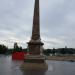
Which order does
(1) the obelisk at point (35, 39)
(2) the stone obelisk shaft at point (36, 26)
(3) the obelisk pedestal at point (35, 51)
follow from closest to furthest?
(3) the obelisk pedestal at point (35, 51) < (1) the obelisk at point (35, 39) < (2) the stone obelisk shaft at point (36, 26)

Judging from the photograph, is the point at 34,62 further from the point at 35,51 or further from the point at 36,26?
the point at 36,26

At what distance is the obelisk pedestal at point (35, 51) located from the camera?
1267 inches

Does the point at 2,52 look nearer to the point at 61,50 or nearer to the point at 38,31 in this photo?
the point at 61,50

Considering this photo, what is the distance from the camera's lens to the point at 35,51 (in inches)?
1309

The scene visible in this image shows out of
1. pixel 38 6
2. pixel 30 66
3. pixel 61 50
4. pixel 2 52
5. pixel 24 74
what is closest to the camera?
pixel 24 74

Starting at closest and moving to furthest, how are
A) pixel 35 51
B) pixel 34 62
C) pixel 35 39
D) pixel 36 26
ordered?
pixel 34 62 < pixel 35 51 < pixel 35 39 < pixel 36 26

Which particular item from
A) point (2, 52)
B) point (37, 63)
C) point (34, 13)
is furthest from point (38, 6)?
point (2, 52)

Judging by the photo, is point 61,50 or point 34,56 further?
point 61,50

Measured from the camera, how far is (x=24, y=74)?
2472 cm

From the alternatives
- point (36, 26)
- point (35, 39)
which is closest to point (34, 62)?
point (35, 39)

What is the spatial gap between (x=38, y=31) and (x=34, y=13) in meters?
2.18

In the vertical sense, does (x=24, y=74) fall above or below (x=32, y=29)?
below

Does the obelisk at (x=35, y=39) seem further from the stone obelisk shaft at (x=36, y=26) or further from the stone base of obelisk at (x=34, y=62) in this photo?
the stone base of obelisk at (x=34, y=62)

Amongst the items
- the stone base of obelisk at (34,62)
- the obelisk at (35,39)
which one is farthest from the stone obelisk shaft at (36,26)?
the stone base of obelisk at (34,62)
